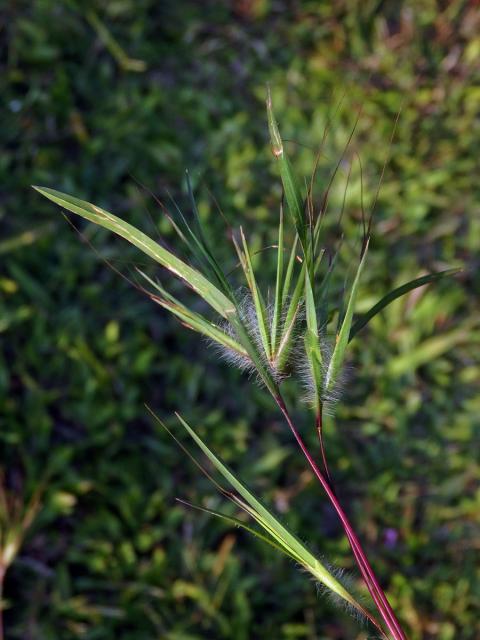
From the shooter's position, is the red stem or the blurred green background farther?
the blurred green background

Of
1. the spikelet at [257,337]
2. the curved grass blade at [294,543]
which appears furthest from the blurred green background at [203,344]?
the curved grass blade at [294,543]

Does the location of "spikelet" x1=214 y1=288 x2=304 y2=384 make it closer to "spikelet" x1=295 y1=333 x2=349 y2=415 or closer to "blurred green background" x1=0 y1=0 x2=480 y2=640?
"spikelet" x1=295 y1=333 x2=349 y2=415

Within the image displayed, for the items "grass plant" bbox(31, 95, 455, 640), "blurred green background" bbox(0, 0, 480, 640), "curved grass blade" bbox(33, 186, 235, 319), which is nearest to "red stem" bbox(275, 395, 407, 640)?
"grass plant" bbox(31, 95, 455, 640)

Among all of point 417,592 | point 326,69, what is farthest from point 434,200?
point 417,592

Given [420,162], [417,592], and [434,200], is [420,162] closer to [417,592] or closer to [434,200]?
[434,200]

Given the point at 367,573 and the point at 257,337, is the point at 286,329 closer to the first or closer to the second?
the point at 257,337

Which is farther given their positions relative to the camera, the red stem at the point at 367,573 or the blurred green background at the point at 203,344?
the blurred green background at the point at 203,344

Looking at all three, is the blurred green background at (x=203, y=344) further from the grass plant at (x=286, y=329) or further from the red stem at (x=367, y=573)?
the red stem at (x=367, y=573)
